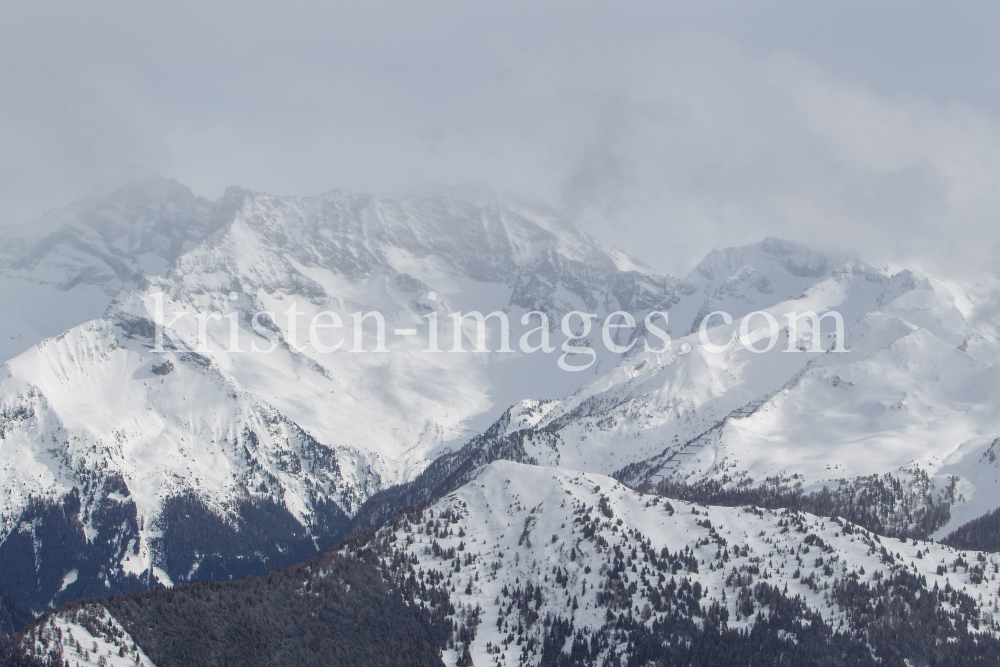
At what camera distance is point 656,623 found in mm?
181750

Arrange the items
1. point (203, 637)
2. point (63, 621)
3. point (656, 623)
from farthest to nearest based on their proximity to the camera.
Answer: point (656, 623), point (203, 637), point (63, 621)

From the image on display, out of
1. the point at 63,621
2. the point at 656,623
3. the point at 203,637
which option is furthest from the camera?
the point at 656,623

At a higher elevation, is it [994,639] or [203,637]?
[203,637]

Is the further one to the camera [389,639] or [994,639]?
[389,639]

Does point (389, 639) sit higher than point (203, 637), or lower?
lower

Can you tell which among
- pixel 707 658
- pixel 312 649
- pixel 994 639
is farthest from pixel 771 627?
pixel 312 649

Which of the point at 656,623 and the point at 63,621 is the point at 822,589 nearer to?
the point at 656,623

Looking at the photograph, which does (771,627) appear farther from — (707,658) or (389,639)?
(389,639)

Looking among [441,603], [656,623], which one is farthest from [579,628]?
[441,603]

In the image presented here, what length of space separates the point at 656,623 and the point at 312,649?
227ft

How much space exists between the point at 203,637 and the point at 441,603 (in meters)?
49.2

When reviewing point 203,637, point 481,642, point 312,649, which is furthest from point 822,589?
point 203,637

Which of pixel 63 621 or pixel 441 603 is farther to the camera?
pixel 441 603

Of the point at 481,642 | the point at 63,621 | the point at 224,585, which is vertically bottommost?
the point at 481,642
